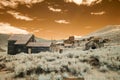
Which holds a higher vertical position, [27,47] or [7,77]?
[27,47]

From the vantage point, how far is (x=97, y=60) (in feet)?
44.1

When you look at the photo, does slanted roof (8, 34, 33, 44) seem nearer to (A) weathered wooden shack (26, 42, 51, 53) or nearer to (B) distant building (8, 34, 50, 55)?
(B) distant building (8, 34, 50, 55)

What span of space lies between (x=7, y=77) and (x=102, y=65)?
6511 mm

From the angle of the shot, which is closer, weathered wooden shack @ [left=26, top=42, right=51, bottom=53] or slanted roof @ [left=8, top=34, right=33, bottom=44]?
weathered wooden shack @ [left=26, top=42, right=51, bottom=53]

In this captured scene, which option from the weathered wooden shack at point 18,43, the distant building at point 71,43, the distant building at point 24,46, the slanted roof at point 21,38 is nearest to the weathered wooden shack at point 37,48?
the distant building at point 24,46

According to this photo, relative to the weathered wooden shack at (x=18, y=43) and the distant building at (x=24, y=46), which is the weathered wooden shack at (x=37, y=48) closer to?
the distant building at (x=24, y=46)

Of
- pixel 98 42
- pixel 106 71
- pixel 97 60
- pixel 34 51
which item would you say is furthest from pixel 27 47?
pixel 106 71

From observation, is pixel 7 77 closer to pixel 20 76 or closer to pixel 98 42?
pixel 20 76

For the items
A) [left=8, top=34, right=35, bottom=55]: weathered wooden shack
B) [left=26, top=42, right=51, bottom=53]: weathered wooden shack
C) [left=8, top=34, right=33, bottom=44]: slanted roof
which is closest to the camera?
[left=26, top=42, right=51, bottom=53]: weathered wooden shack

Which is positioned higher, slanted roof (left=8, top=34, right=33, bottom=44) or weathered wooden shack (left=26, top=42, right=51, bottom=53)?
slanted roof (left=8, top=34, right=33, bottom=44)

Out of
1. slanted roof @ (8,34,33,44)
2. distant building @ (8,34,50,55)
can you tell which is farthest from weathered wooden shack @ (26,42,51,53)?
slanted roof @ (8,34,33,44)

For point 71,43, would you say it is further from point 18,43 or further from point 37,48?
point 18,43

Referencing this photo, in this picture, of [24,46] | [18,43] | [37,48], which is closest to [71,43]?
[37,48]

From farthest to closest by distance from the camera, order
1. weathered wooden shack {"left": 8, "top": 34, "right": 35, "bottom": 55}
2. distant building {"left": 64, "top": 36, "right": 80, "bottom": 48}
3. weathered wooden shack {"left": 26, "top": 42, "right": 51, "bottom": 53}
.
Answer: distant building {"left": 64, "top": 36, "right": 80, "bottom": 48}, weathered wooden shack {"left": 8, "top": 34, "right": 35, "bottom": 55}, weathered wooden shack {"left": 26, "top": 42, "right": 51, "bottom": 53}
